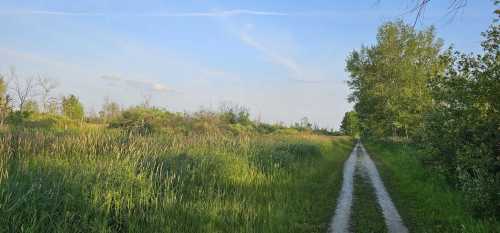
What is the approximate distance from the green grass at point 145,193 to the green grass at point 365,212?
688 millimetres

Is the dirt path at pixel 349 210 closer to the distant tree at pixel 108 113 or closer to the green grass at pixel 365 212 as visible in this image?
the green grass at pixel 365 212

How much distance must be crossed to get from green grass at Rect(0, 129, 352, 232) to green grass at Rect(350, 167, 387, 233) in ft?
2.26

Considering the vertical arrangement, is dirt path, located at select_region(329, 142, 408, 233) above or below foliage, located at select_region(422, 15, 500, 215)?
A: below

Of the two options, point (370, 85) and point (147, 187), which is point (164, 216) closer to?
point (147, 187)

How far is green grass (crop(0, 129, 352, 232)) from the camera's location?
5.82m

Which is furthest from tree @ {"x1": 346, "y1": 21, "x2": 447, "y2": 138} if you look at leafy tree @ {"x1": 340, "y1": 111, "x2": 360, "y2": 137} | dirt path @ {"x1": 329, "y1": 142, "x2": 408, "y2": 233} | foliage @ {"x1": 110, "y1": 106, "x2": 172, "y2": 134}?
leafy tree @ {"x1": 340, "y1": 111, "x2": 360, "y2": 137}

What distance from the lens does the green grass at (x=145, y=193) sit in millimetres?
5824

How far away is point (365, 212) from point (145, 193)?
571 cm

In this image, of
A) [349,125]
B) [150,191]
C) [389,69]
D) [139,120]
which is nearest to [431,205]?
[150,191]

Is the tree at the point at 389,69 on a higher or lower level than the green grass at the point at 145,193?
higher

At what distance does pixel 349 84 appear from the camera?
4762 cm

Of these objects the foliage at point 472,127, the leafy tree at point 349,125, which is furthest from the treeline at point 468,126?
the leafy tree at point 349,125

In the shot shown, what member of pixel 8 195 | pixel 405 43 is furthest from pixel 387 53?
pixel 8 195

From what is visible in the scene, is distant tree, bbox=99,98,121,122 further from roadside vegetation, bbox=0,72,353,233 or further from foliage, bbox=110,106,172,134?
roadside vegetation, bbox=0,72,353,233
